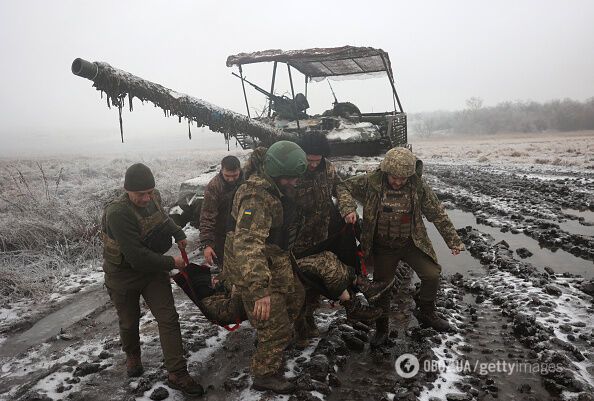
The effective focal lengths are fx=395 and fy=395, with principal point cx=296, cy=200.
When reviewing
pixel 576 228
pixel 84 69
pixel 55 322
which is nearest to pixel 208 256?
pixel 55 322

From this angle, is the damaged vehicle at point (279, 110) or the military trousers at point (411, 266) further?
the damaged vehicle at point (279, 110)

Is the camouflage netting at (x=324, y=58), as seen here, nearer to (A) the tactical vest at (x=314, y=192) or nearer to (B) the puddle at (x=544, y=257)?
(B) the puddle at (x=544, y=257)

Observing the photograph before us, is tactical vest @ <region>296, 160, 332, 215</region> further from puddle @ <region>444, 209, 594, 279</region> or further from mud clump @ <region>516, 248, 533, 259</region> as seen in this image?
mud clump @ <region>516, 248, 533, 259</region>

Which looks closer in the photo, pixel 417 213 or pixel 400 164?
pixel 400 164

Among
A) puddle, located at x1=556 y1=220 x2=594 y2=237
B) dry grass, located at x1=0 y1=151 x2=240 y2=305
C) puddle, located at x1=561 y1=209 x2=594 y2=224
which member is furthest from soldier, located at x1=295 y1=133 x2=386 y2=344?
puddle, located at x1=561 y1=209 x2=594 y2=224

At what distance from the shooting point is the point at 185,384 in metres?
2.88

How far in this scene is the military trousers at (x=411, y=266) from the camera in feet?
11.7

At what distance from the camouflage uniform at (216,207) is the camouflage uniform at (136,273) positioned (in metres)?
1.06

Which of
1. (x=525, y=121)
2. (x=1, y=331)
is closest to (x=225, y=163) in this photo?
(x=1, y=331)

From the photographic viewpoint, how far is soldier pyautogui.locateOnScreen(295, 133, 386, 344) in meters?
3.26

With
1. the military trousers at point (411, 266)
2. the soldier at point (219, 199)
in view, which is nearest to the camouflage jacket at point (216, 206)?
the soldier at point (219, 199)

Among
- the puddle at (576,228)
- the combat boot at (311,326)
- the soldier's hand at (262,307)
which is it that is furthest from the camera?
the puddle at (576,228)

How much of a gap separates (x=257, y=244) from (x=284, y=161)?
0.63 metres

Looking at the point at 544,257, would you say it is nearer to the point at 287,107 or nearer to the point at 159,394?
the point at 159,394
